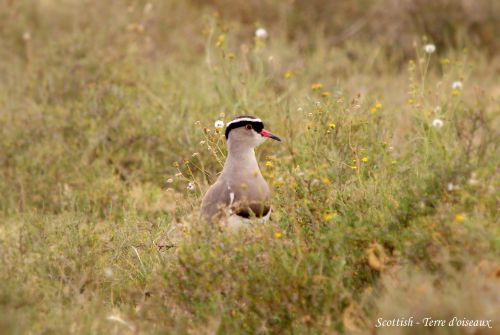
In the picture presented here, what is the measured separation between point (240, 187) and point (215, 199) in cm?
19

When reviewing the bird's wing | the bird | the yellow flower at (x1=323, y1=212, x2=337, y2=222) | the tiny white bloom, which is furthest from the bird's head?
the tiny white bloom

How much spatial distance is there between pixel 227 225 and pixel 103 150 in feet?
11.1

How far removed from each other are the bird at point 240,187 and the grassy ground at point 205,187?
0.13 m

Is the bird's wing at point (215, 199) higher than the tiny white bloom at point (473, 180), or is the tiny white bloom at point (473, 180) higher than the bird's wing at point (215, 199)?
the tiny white bloom at point (473, 180)

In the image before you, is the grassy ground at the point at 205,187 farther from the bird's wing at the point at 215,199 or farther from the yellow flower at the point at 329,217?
the bird's wing at the point at 215,199

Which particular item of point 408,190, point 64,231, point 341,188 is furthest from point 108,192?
point 408,190

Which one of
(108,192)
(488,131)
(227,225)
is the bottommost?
(108,192)

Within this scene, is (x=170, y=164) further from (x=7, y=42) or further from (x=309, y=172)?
(x=7, y=42)

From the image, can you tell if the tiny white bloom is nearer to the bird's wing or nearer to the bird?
the bird

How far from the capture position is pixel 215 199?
18.1ft

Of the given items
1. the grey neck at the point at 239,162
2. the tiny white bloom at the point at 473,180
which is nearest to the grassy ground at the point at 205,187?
the tiny white bloom at the point at 473,180

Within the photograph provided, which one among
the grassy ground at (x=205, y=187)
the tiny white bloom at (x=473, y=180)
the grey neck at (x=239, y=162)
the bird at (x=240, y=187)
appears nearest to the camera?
the tiny white bloom at (x=473, y=180)

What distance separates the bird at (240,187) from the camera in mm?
5199

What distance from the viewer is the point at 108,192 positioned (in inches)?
287
